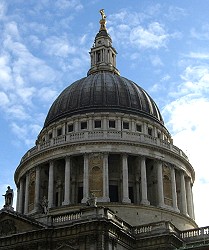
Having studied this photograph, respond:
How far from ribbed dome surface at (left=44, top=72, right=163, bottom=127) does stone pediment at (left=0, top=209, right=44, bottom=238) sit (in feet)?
66.0

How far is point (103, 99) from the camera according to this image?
6644cm

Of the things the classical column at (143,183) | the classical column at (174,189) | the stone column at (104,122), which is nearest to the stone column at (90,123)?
the stone column at (104,122)

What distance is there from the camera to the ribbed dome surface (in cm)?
6606

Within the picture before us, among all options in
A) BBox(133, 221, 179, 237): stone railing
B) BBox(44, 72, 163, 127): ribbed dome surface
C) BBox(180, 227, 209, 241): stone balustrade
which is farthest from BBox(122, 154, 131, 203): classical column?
BBox(180, 227, 209, 241): stone balustrade

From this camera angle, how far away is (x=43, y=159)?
62375mm

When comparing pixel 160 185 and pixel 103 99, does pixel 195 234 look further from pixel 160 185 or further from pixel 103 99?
pixel 103 99

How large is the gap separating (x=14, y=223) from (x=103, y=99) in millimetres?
22876

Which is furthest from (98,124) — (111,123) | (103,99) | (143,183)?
(143,183)

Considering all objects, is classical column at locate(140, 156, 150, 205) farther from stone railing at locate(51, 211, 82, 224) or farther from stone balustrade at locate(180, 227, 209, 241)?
stone railing at locate(51, 211, 82, 224)

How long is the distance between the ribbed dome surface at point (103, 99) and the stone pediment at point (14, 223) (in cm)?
2010

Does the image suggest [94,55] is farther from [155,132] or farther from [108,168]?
[108,168]

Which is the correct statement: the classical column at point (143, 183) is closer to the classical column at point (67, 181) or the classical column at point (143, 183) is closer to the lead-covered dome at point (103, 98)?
the classical column at point (67, 181)

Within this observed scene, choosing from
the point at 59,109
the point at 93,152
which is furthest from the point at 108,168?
the point at 59,109

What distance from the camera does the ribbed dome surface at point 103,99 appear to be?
217ft
